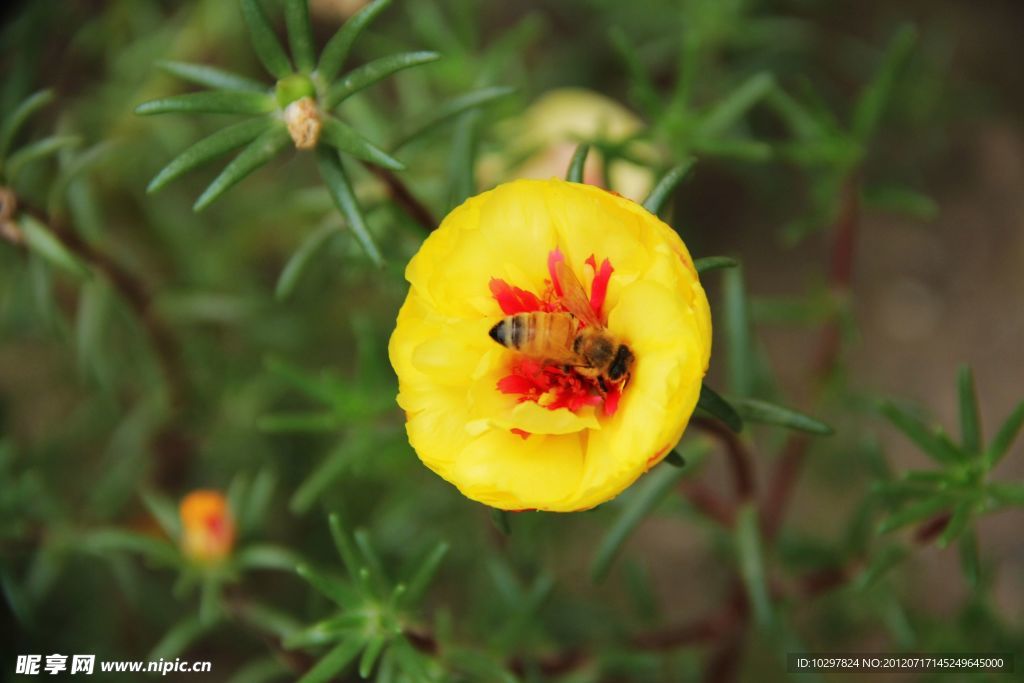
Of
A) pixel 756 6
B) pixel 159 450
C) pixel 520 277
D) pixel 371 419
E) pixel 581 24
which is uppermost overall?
pixel 581 24

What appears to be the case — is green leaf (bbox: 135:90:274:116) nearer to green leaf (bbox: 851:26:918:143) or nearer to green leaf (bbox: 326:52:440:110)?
green leaf (bbox: 326:52:440:110)

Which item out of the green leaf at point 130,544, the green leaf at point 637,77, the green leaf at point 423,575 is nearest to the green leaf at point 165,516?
the green leaf at point 130,544

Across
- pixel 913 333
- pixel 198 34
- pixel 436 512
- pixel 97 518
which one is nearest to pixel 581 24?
pixel 198 34

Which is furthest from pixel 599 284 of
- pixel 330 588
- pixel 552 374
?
pixel 330 588

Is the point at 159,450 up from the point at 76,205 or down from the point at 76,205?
down

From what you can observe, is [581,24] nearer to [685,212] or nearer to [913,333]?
[685,212]

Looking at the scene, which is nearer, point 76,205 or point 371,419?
point 371,419

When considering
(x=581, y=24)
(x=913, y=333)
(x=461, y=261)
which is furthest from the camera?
(x=581, y=24)
